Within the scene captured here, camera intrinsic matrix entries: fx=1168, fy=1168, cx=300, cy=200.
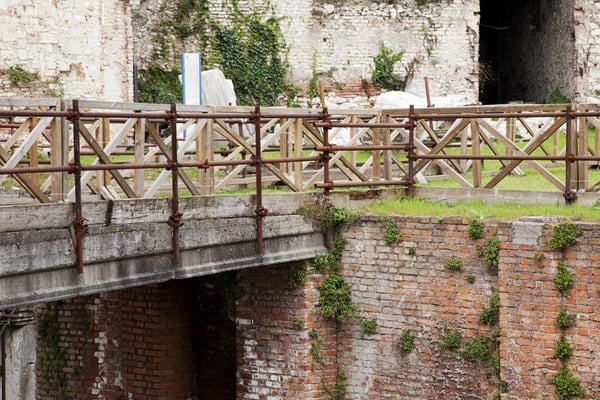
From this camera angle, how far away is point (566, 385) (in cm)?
1130

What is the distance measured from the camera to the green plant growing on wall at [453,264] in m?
12.2

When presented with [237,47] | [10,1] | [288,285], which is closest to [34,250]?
[288,285]

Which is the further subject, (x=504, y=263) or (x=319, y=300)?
(x=319, y=300)

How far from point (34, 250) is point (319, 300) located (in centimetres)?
420

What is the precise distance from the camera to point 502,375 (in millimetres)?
11750

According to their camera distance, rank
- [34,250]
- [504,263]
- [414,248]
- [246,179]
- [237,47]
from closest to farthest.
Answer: [34,250]
[504,263]
[414,248]
[246,179]
[237,47]

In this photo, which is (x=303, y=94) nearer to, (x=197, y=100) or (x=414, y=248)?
(x=197, y=100)

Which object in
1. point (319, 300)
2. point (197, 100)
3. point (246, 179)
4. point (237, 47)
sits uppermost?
point (237, 47)

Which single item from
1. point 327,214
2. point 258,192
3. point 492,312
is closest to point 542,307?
point 492,312

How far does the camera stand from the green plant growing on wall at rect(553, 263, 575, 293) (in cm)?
1130

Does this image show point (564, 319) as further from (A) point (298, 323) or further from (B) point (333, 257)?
(A) point (298, 323)

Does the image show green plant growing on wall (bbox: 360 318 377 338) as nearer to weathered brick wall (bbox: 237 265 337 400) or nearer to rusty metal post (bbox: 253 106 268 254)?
weathered brick wall (bbox: 237 265 337 400)

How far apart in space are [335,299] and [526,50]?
1914 cm

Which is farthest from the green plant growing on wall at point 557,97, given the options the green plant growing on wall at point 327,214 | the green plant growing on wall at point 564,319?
the green plant growing on wall at point 564,319
